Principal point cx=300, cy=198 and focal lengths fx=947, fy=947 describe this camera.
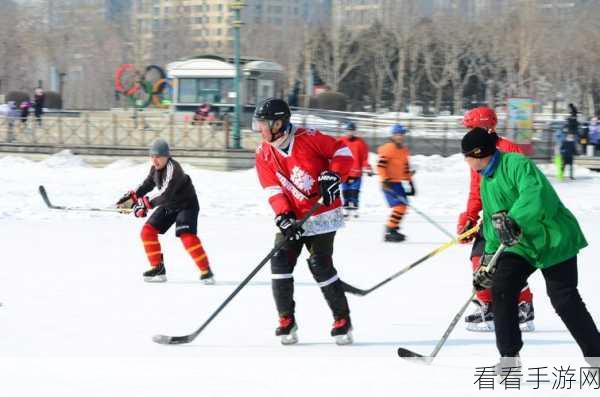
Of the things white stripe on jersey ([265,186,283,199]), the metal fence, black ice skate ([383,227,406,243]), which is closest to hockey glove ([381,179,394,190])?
black ice skate ([383,227,406,243])

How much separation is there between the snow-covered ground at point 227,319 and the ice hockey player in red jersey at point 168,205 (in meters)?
0.31

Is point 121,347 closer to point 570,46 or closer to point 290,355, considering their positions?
point 290,355

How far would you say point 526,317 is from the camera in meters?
6.24

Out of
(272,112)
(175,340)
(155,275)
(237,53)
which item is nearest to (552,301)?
(272,112)

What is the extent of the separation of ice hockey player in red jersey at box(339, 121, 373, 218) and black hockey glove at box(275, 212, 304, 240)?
7.38 m

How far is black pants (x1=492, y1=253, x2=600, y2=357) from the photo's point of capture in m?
4.59

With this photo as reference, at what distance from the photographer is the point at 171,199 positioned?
8008 millimetres

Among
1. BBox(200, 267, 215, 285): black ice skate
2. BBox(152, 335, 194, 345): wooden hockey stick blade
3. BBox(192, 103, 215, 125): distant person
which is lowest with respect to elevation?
BBox(200, 267, 215, 285): black ice skate

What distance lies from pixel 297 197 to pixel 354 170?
24.2 feet

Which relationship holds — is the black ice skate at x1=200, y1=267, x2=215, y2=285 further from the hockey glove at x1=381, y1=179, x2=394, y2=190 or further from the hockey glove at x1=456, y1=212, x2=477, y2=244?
the hockey glove at x1=381, y1=179, x2=394, y2=190

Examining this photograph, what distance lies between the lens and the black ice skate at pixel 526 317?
20.4 feet

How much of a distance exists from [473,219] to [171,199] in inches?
111

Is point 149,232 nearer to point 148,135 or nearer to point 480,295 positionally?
point 480,295

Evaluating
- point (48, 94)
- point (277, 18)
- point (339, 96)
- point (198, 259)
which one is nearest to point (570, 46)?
point (339, 96)
